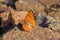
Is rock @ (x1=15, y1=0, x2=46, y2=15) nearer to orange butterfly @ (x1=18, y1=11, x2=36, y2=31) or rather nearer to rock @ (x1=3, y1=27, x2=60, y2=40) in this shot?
orange butterfly @ (x1=18, y1=11, x2=36, y2=31)

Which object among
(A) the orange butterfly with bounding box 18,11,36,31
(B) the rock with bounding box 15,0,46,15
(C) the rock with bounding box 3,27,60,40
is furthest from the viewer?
(B) the rock with bounding box 15,0,46,15

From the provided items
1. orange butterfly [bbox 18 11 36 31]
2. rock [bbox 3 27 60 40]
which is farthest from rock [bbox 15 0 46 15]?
rock [bbox 3 27 60 40]

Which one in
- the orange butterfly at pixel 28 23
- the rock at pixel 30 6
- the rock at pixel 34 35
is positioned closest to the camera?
the rock at pixel 34 35

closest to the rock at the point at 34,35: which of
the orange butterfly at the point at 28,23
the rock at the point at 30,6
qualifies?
the orange butterfly at the point at 28,23

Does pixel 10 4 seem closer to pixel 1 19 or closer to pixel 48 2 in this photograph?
pixel 48 2

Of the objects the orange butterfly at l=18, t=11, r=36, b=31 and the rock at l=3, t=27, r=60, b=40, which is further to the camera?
the orange butterfly at l=18, t=11, r=36, b=31

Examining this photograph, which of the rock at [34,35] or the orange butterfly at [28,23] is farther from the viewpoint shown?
the orange butterfly at [28,23]

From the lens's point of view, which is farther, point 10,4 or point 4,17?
point 10,4

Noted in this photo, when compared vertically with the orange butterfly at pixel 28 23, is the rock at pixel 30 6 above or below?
below

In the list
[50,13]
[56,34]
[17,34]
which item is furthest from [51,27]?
[50,13]

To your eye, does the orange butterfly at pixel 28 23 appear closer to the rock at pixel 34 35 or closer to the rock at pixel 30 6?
the rock at pixel 34 35

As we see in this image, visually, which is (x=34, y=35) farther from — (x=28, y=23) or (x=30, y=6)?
(x=30, y=6)
